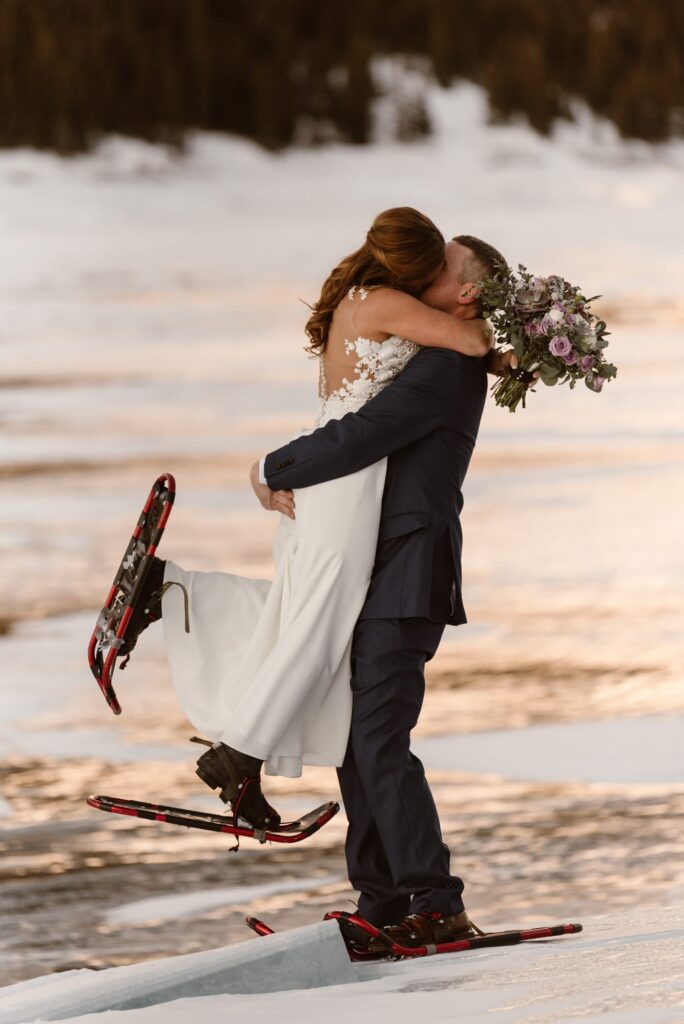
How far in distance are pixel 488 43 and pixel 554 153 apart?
573 inches

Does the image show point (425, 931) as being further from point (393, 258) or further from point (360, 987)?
point (393, 258)

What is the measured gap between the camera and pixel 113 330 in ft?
70.7

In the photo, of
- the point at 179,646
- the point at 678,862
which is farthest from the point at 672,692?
the point at 179,646

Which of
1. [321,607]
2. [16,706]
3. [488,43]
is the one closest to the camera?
[321,607]

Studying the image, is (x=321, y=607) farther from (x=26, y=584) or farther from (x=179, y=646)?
(x=26, y=584)

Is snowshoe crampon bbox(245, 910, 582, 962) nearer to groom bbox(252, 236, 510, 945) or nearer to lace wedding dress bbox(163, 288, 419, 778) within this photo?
groom bbox(252, 236, 510, 945)

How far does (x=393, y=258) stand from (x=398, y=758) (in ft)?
3.70

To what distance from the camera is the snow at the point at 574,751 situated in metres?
6.41

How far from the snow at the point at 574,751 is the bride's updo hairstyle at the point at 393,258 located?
245 centimetres

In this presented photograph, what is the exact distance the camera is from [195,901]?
520 centimetres

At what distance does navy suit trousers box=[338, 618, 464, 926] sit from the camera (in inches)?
170

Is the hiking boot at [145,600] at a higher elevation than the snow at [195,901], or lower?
higher

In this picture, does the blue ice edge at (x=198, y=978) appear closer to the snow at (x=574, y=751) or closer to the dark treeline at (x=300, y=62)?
the snow at (x=574, y=751)

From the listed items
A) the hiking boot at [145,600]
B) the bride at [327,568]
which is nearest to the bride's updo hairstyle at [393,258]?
the bride at [327,568]
